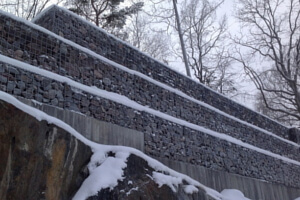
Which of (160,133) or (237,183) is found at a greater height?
(160,133)

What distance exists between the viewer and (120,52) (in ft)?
21.5

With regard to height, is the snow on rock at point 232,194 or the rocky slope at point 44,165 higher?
the rocky slope at point 44,165

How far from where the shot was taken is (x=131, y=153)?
3.97 m

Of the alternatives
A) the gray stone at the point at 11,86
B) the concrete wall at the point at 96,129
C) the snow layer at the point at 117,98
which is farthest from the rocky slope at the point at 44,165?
the snow layer at the point at 117,98

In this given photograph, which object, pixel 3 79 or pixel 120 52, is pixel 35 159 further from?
pixel 120 52

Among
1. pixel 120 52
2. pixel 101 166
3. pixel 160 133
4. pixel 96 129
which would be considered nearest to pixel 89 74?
pixel 96 129

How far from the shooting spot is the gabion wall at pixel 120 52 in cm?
561

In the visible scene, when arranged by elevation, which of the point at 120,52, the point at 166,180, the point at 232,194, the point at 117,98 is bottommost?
the point at 232,194

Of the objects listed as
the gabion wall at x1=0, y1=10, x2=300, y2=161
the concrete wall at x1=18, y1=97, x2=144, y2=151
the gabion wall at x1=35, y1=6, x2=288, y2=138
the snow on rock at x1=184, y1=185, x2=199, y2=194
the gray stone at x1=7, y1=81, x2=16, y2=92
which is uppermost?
the gabion wall at x1=35, y1=6, x2=288, y2=138

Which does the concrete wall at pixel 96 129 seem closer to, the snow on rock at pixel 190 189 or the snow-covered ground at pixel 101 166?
the snow-covered ground at pixel 101 166

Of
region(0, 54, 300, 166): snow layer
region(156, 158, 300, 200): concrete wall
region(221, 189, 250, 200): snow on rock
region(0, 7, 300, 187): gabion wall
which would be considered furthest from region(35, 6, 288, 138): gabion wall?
region(221, 189, 250, 200): snow on rock

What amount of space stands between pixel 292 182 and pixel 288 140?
1.94m

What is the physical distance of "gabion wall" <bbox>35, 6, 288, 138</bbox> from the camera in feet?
18.4

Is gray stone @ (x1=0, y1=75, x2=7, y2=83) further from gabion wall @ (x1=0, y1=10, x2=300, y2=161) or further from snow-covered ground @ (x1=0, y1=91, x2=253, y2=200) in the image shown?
snow-covered ground @ (x1=0, y1=91, x2=253, y2=200)
